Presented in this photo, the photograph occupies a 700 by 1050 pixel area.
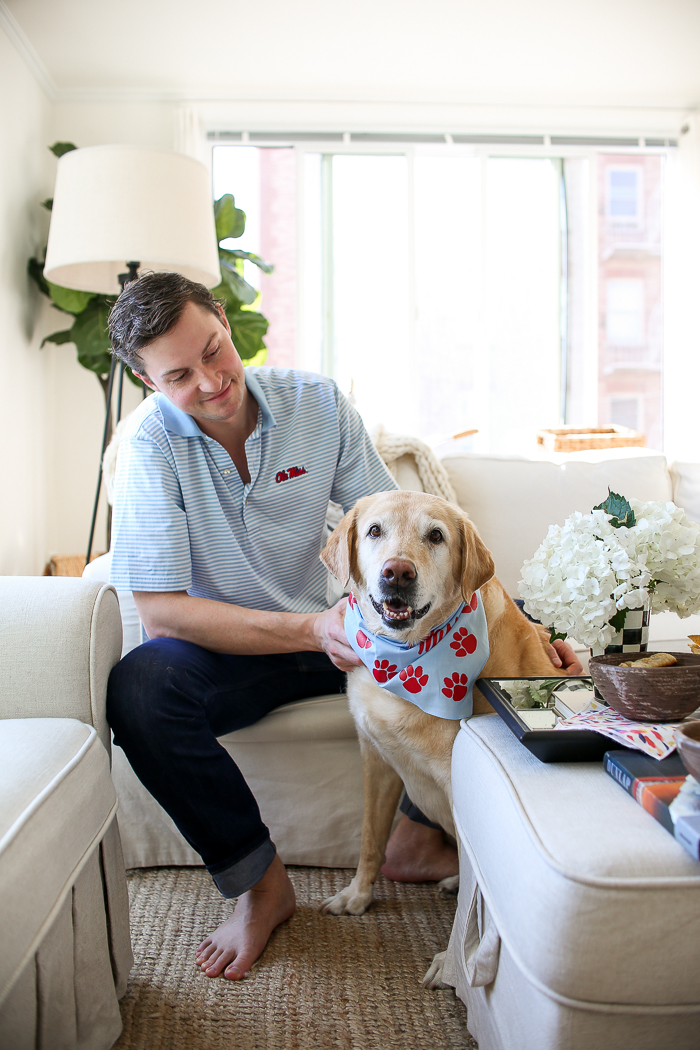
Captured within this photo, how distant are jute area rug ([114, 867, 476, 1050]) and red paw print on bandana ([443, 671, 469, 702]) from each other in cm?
51

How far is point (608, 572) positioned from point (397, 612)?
1.11ft

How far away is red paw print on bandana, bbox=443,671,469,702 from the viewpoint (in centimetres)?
119

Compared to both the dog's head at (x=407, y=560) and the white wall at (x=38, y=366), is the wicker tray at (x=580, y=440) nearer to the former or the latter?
the dog's head at (x=407, y=560)

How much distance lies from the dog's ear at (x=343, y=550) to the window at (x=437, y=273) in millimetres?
3227

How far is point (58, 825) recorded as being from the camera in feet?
2.97

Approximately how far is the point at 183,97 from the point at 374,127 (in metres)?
1.12

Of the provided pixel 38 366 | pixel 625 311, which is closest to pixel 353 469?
pixel 38 366

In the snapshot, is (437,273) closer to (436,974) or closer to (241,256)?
(241,256)

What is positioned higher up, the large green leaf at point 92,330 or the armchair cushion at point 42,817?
the large green leaf at point 92,330

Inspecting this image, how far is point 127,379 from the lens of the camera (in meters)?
4.10

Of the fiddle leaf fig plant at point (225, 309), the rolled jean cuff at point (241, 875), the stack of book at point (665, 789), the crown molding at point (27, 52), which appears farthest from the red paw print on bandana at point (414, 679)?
the crown molding at point (27, 52)

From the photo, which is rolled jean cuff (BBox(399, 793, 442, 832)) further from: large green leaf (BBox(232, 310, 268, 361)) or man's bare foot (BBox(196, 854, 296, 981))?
large green leaf (BBox(232, 310, 268, 361))

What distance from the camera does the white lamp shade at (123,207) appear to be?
244cm

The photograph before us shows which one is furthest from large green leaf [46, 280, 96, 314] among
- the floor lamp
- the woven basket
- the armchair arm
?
the armchair arm
